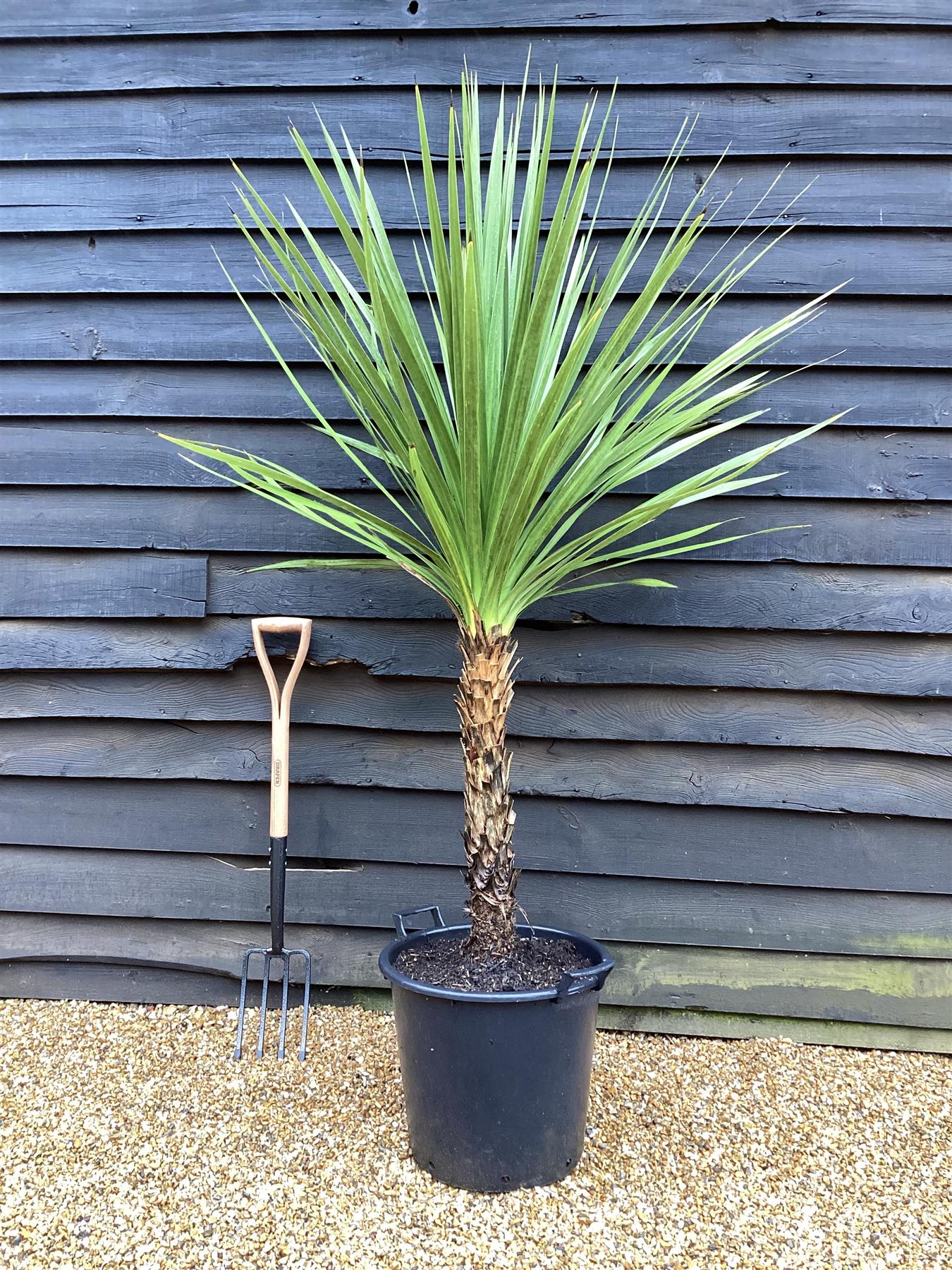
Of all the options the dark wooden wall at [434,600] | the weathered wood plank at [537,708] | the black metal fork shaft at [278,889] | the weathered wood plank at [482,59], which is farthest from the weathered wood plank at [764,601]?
the weathered wood plank at [482,59]

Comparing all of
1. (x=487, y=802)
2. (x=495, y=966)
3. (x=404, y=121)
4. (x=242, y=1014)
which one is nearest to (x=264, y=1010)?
(x=242, y=1014)

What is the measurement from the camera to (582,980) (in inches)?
51.8

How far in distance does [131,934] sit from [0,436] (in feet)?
3.99

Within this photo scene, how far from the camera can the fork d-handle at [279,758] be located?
1755 mm

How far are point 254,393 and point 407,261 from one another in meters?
0.46

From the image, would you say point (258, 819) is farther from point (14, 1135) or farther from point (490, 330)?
point (490, 330)

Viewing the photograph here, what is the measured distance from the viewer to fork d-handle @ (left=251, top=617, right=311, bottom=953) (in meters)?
1.75

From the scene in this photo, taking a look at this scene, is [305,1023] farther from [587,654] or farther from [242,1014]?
[587,654]

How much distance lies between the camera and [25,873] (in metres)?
1.98

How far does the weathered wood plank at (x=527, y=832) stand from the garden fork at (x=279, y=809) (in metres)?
0.16

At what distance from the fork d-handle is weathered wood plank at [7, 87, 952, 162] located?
3.50 feet

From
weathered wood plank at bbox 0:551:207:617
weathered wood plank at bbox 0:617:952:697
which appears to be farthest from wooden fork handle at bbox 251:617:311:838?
weathered wood plank at bbox 0:551:207:617

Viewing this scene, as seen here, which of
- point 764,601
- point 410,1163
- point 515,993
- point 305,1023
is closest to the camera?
point 515,993

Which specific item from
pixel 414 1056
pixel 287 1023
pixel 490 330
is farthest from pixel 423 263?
pixel 287 1023
